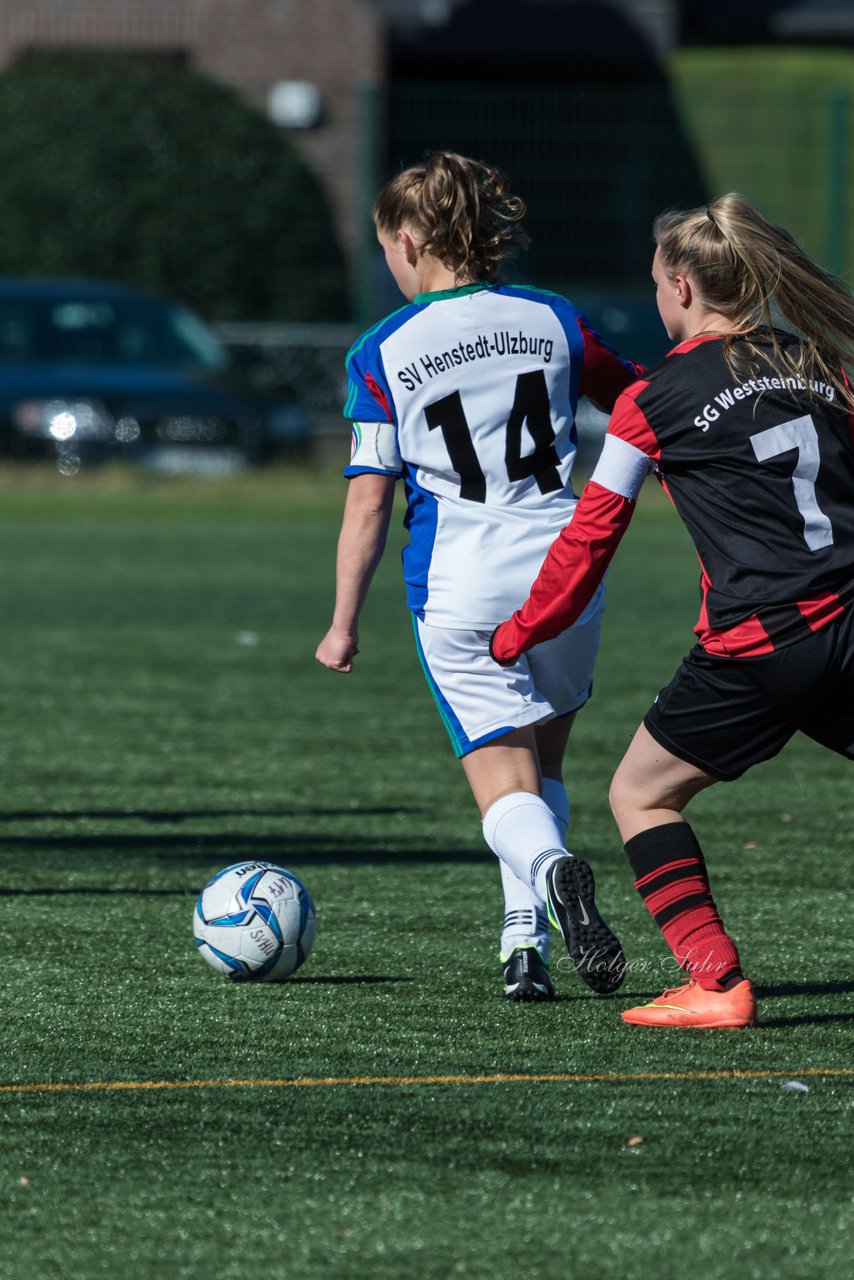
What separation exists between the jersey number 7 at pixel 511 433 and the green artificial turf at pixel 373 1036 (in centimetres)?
113

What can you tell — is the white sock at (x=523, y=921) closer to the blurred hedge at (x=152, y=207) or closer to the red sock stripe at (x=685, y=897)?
the red sock stripe at (x=685, y=897)

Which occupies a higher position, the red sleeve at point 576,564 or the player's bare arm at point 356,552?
the red sleeve at point 576,564

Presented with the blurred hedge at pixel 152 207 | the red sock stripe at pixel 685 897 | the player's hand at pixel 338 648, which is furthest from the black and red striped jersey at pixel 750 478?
the blurred hedge at pixel 152 207

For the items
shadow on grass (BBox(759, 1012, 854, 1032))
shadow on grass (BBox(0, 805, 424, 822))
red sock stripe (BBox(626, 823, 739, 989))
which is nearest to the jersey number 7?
red sock stripe (BBox(626, 823, 739, 989))

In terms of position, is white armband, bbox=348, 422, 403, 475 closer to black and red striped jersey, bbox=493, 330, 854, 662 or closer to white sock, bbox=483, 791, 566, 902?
black and red striped jersey, bbox=493, 330, 854, 662

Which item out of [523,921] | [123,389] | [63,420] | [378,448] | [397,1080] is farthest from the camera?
[63,420]

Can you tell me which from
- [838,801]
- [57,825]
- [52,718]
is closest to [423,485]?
[57,825]

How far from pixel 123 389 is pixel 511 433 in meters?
15.0

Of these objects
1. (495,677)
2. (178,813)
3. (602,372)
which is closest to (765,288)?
(602,372)

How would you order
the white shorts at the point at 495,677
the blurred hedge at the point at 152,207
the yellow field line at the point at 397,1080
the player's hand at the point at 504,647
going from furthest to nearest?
the blurred hedge at the point at 152,207, the white shorts at the point at 495,677, the player's hand at the point at 504,647, the yellow field line at the point at 397,1080

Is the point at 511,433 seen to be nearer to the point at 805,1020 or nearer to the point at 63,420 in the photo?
the point at 805,1020

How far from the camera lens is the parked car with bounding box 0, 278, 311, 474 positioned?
19766mm

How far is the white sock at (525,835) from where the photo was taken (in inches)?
188

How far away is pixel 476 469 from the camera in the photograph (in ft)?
16.2
